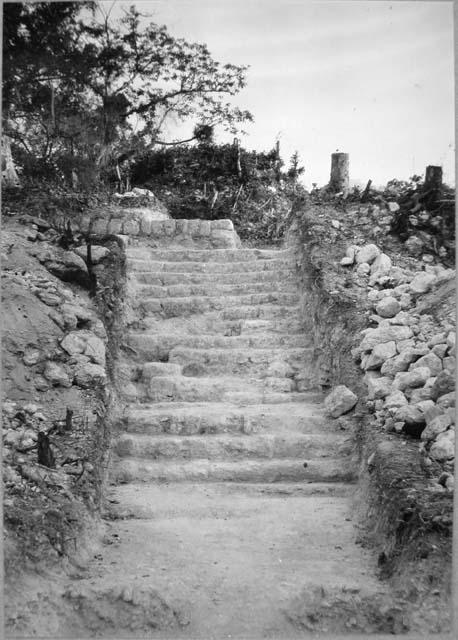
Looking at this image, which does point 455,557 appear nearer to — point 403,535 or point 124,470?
point 403,535

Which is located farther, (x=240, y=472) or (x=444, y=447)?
(x=240, y=472)

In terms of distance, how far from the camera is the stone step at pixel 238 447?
358 cm

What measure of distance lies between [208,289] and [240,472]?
2.02 meters

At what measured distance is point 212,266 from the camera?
18.0ft

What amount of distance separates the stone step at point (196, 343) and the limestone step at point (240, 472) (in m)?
1.11

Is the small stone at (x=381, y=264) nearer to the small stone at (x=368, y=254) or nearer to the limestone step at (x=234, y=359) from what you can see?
the small stone at (x=368, y=254)

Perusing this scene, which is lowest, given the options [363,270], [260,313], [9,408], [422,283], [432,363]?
[9,408]

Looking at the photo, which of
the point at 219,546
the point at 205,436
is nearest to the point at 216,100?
the point at 205,436

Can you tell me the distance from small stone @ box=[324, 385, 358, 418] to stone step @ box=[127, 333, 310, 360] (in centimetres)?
77

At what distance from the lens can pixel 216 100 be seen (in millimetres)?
3729

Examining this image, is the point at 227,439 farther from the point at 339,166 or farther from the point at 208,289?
the point at 339,166

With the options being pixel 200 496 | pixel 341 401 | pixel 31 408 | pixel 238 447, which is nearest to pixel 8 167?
pixel 31 408

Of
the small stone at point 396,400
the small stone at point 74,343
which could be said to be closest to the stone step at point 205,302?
the small stone at point 74,343

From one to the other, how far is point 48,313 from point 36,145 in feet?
3.76
